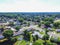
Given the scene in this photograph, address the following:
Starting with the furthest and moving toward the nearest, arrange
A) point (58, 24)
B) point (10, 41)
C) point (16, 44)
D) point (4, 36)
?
point (58, 24)
point (4, 36)
point (10, 41)
point (16, 44)

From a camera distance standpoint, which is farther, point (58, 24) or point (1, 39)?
point (58, 24)

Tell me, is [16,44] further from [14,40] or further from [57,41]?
[57,41]

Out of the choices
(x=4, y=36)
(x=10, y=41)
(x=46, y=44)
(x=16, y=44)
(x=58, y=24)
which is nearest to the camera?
(x=46, y=44)

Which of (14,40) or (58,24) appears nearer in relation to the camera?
(14,40)

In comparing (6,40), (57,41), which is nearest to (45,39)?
(57,41)

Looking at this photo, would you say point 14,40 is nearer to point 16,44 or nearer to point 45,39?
point 16,44

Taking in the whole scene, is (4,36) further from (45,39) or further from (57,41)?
(57,41)

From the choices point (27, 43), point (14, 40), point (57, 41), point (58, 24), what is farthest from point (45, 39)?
point (58, 24)

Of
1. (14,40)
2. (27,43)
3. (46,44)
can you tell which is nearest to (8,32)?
(14,40)
